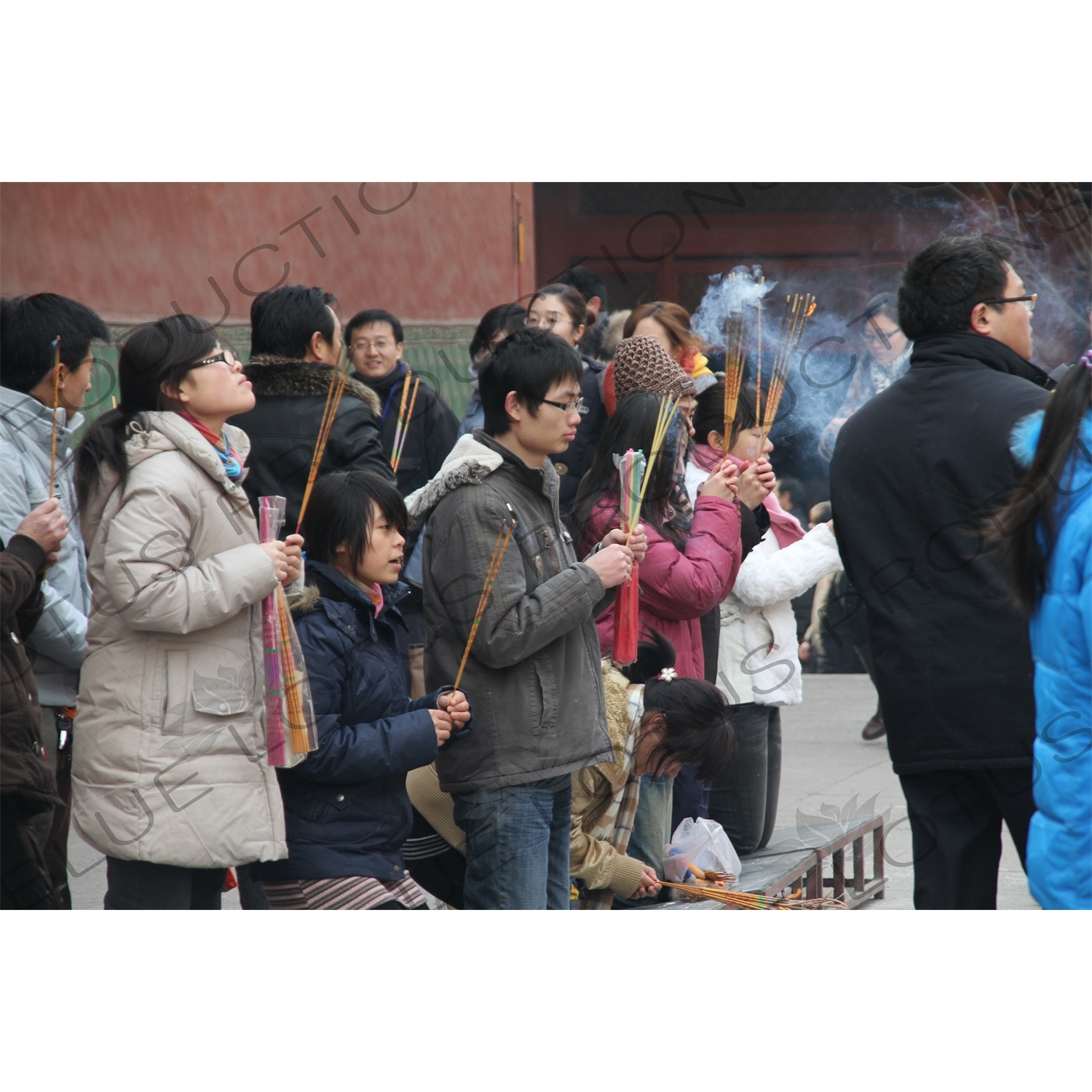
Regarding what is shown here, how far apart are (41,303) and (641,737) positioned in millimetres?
1622

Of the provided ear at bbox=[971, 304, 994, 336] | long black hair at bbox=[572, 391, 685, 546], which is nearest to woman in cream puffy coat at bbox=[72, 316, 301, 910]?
long black hair at bbox=[572, 391, 685, 546]

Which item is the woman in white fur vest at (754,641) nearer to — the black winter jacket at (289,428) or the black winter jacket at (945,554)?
the black winter jacket at (289,428)

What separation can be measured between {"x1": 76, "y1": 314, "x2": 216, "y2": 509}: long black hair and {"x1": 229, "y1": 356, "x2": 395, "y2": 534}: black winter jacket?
2.74 feet

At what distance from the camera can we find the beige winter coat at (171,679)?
2361 millimetres

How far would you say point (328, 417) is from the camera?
300 centimetres

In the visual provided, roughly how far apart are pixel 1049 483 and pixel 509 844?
120cm

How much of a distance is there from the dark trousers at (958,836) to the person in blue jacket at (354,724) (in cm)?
87

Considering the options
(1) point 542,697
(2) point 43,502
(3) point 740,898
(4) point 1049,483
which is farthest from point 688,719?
(2) point 43,502

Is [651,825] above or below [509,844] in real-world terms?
below

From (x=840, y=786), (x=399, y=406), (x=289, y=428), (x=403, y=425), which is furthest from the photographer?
(x=840, y=786)

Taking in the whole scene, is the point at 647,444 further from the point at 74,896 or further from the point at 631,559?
the point at 74,896

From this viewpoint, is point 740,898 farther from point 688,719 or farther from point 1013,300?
point 1013,300

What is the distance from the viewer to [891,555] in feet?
8.04

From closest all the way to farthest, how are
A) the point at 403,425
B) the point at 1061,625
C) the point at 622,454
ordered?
the point at 1061,625, the point at 622,454, the point at 403,425
